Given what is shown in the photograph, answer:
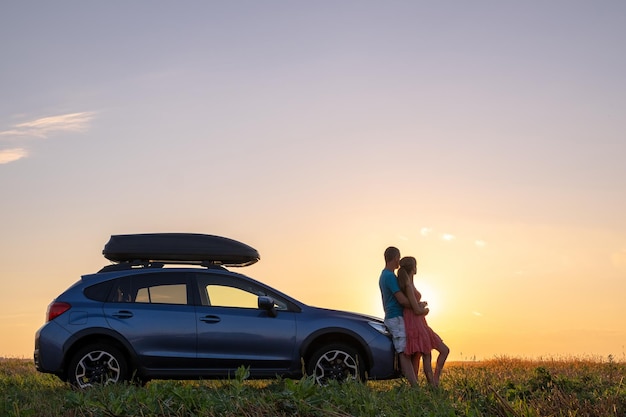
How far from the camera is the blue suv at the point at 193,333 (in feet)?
40.8

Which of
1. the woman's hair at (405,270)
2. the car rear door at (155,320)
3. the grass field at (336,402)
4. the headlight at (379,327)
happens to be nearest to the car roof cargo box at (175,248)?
the car rear door at (155,320)

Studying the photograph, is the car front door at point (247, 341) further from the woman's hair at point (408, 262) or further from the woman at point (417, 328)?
the woman's hair at point (408, 262)

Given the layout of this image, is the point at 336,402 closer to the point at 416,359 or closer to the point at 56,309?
the point at 416,359

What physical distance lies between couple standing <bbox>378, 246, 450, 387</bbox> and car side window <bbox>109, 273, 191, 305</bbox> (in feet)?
9.52

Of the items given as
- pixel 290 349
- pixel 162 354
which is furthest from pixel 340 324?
pixel 162 354

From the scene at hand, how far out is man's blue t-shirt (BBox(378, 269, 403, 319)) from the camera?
485 inches

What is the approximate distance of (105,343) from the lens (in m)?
12.6

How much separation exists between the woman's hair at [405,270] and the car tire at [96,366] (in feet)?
13.3

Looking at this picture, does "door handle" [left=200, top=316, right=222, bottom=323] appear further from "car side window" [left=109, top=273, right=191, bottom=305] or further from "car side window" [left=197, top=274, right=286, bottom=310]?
"car side window" [left=109, top=273, right=191, bottom=305]

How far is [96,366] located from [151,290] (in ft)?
4.29

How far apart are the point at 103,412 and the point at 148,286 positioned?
184 inches

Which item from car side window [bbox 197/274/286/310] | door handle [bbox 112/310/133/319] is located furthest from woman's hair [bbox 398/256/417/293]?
door handle [bbox 112/310/133/319]

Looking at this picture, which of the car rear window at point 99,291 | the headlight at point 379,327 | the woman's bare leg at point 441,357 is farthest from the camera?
the headlight at point 379,327

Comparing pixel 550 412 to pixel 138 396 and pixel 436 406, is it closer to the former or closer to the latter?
pixel 436 406
